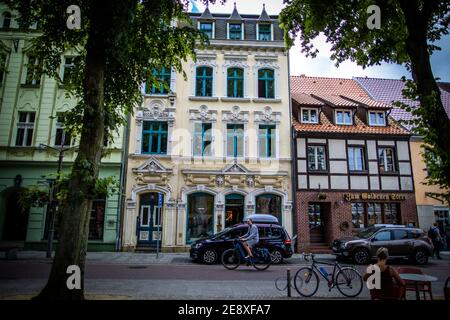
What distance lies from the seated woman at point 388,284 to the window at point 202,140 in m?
13.8

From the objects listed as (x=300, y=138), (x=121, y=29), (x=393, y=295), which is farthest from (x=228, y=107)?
(x=393, y=295)

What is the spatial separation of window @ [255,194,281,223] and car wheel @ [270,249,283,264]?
14.9 feet

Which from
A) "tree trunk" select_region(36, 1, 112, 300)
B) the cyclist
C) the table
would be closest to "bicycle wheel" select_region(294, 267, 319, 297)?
the table

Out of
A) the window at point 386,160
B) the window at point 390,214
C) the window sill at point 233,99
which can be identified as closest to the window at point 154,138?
the window sill at point 233,99

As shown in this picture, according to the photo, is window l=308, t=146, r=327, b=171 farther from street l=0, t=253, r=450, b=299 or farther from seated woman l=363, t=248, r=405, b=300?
seated woman l=363, t=248, r=405, b=300

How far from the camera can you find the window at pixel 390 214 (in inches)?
Answer: 741

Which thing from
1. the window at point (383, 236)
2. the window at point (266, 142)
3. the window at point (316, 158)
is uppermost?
the window at point (266, 142)

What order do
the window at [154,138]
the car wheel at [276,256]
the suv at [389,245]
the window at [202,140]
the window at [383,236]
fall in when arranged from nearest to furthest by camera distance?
the car wheel at [276,256]
the suv at [389,245]
the window at [383,236]
the window at [154,138]
the window at [202,140]

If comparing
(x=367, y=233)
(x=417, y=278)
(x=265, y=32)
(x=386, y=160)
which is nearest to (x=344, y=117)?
(x=386, y=160)

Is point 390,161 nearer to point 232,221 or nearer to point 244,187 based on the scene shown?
point 244,187

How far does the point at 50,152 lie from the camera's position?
17.8 m

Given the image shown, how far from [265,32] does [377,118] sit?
393 inches

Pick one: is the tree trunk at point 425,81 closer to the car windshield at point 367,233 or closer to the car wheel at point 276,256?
the car wheel at point 276,256

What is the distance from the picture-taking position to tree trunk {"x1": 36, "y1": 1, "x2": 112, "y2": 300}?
20.2ft
